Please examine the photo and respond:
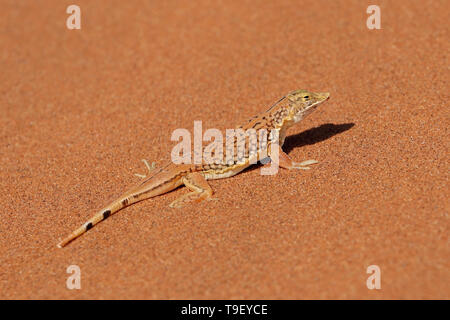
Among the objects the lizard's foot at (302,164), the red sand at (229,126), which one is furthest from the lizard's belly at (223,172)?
the lizard's foot at (302,164)

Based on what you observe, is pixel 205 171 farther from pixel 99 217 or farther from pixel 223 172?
pixel 99 217

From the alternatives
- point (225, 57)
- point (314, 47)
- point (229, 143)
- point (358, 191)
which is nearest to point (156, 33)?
point (225, 57)

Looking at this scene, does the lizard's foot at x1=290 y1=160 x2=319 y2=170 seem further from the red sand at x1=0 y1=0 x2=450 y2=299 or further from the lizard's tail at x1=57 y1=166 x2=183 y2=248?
the lizard's tail at x1=57 y1=166 x2=183 y2=248

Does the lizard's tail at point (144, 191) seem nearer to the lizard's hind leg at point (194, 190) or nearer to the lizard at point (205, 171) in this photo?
the lizard at point (205, 171)

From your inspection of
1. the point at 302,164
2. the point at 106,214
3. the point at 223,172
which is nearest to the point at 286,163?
the point at 302,164

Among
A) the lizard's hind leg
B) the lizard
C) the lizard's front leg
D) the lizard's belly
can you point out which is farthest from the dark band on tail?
the lizard's front leg

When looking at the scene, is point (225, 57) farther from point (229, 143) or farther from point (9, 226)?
point (9, 226)
